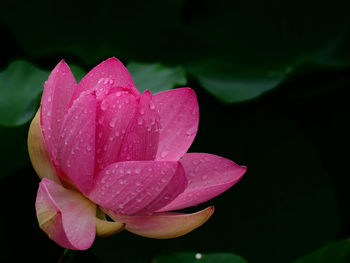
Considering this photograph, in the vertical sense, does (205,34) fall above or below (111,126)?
above

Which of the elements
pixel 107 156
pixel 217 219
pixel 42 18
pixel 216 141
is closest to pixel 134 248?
pixel 217 219

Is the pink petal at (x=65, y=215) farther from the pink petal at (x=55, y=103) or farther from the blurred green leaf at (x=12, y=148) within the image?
the blurred green leaf at (x=12, y=148)

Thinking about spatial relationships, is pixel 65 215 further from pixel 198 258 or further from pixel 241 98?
pixel 241 98

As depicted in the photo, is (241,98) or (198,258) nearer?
(198,258)

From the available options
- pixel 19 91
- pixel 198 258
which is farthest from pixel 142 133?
pixel 19 91

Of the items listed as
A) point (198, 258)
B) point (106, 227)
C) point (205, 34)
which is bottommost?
point (198, 258)

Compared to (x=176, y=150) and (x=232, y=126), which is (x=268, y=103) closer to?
(x=232, y=126)

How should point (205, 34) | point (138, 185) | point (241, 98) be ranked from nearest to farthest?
point (138, 185), point (241, 98), point (205, 34)

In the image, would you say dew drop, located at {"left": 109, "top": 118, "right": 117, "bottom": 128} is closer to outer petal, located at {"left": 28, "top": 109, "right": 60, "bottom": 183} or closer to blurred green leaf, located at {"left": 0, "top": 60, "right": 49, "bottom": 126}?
outer petal, located at {"left": 28, "top": 109, "right": 60, "bottom": 183}
